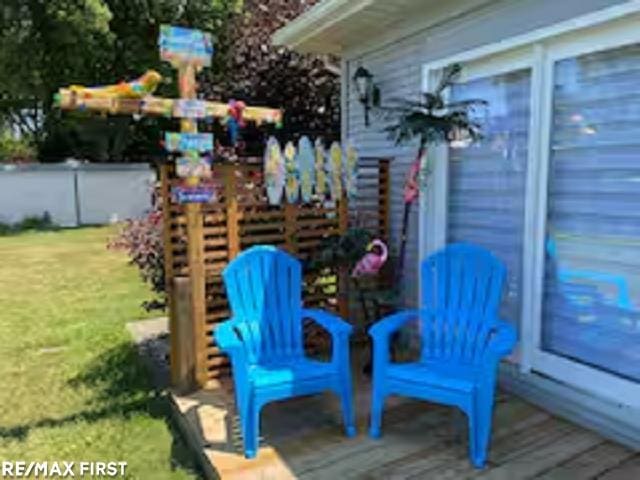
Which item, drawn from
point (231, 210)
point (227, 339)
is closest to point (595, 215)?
point (227, 339)

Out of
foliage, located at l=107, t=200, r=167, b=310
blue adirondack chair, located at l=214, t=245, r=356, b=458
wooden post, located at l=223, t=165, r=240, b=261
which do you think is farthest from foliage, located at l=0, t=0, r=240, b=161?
blue adirondack chair, located at l=214, t=245, r=356, b=458

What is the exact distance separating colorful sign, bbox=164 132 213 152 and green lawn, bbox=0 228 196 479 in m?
1.60

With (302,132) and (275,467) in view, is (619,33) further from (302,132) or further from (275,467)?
(302,132)

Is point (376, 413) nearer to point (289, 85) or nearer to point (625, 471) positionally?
point (625, 471)

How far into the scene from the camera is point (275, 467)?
265 cm

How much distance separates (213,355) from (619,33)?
2949 millimetres

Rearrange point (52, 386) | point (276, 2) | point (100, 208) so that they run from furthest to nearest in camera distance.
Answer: point (100, 208) < point (276, 2) < point (52, 386)

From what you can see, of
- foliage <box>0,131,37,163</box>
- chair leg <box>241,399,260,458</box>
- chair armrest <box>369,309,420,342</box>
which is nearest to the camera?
chair leg <box>241,399,260,458</box>

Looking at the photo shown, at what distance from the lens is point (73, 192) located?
15430 mm

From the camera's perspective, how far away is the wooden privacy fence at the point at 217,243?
3.52 meters

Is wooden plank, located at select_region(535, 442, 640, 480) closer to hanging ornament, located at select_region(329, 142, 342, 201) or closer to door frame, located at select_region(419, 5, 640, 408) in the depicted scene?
door frame, located at select_region(419, 5, 640, 408)

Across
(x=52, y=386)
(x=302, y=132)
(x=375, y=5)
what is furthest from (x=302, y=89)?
(x=52, y=386)

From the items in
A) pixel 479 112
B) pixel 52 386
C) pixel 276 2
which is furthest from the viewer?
pixel 276 2

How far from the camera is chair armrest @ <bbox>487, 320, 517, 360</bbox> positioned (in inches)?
102
